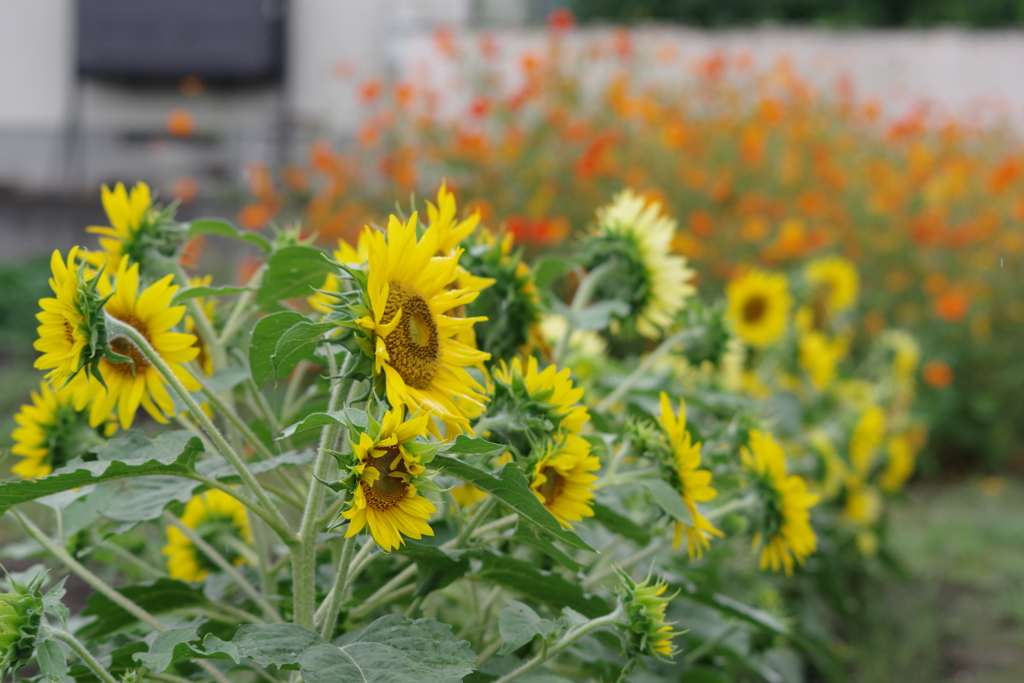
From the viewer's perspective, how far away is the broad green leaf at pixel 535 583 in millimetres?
861

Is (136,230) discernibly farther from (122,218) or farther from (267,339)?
(267,339)

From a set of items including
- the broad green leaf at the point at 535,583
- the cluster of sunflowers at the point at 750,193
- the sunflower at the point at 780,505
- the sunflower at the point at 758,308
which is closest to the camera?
the broad green leaf at the point at 535,583

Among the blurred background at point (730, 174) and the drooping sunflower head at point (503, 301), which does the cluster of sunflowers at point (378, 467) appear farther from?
the blurred background at point (730, 174)

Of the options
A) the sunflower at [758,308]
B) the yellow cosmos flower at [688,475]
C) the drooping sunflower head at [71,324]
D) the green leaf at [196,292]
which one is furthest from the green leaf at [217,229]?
the sunflower at [758,308]

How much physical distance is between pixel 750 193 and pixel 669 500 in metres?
4.05

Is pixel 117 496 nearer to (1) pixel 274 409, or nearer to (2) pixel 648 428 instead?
(1) pixel 274 409

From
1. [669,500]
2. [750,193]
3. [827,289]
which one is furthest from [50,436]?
[750,193]

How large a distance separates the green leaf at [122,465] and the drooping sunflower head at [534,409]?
0.25 metres

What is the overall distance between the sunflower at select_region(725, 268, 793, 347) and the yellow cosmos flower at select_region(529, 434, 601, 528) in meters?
1.21

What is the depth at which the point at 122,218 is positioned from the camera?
92 centimetres

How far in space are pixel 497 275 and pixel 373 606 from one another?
13.5 inches

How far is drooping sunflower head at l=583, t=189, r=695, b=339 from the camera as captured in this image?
1171 mm

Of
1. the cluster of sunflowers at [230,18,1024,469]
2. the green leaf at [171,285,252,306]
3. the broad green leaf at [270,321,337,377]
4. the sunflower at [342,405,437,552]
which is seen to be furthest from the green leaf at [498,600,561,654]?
the cluster of sunflowers at [230,18,1024,469]

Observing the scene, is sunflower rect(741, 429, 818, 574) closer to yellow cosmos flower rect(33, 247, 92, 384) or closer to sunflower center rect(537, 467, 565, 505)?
sunflower center rect(537, 467, 565, 505)
